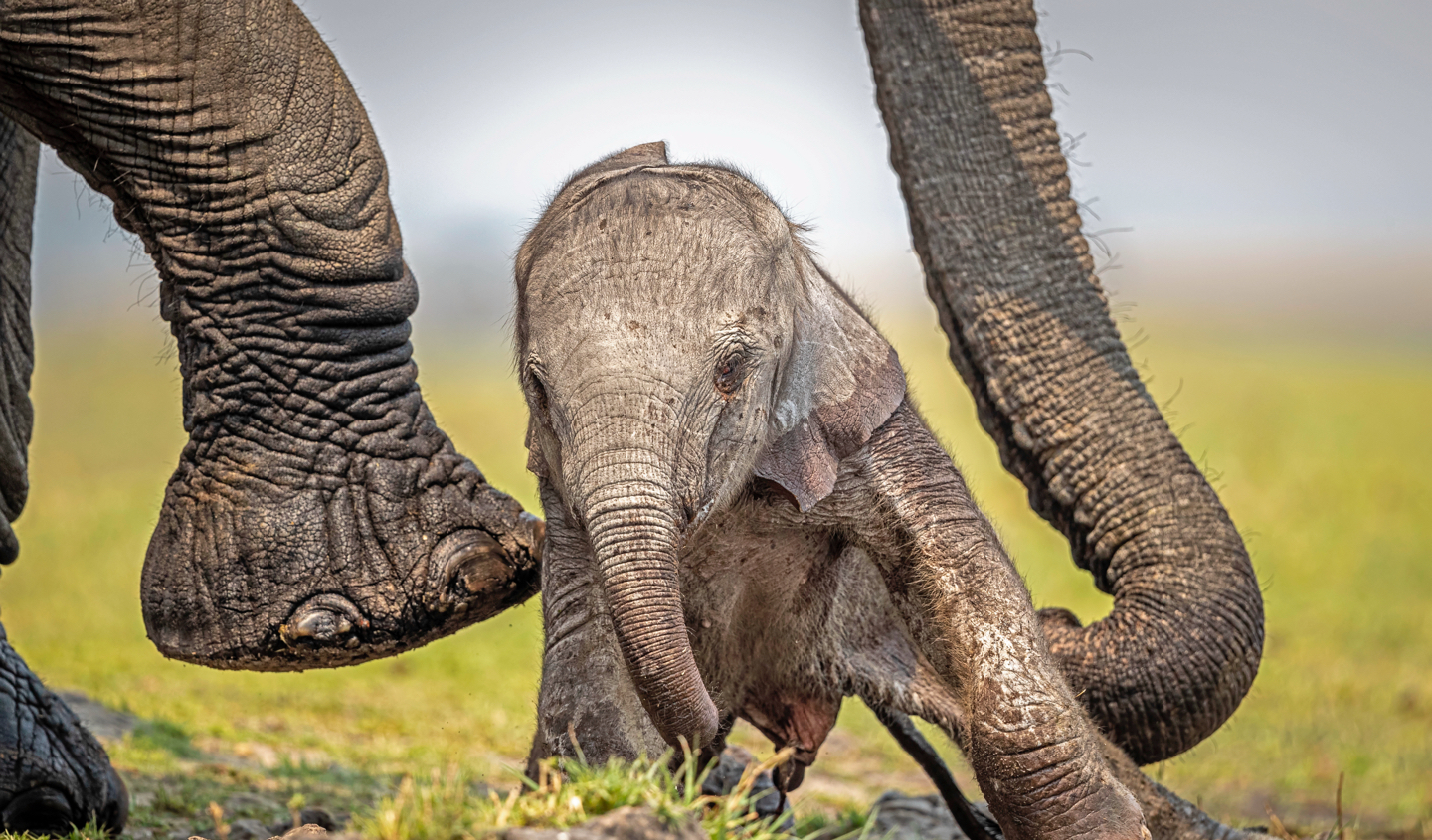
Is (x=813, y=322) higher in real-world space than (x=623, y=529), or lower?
higher

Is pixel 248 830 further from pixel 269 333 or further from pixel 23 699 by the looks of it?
pixel 269 333

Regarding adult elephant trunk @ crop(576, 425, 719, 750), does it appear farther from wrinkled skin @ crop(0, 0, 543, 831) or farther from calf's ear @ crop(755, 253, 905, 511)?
wrinkled skin @ crop(0, 0, 543, 831)

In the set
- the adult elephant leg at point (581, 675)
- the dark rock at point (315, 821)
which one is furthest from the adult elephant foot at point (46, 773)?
the adult elephant leg at point (581, 675)

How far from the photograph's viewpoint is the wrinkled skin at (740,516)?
3.44 metres

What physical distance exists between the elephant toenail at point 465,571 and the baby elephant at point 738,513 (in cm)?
48

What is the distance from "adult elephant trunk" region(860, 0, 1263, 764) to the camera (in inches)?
182

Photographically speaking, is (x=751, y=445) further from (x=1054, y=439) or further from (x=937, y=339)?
(x=937, y=339)

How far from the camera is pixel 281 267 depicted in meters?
4.75

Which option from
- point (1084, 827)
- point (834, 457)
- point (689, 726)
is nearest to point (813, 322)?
point (834, 457)

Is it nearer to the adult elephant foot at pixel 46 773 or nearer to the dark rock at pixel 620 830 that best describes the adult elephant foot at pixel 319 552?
the adult elephant foot at pixel 46 773

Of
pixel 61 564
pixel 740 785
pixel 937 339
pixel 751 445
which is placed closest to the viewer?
pixel 740 785

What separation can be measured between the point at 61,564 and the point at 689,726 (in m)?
12.4

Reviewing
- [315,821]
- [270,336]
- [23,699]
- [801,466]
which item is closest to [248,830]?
[315,821]

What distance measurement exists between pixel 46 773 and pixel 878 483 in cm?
288
